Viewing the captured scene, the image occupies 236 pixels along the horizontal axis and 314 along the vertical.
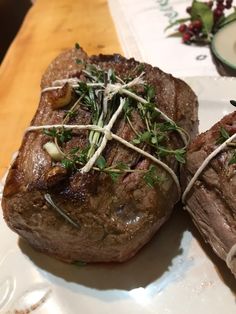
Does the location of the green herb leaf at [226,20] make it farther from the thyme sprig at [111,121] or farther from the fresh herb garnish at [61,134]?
the fresh herb garnish at [61,134]

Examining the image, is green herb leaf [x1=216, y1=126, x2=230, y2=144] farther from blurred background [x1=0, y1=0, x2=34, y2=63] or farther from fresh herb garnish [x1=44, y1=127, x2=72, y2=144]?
blurred background [x1=0, y1=0, x2=34, y2=63]

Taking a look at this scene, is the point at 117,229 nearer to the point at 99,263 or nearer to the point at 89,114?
the point at 99,263

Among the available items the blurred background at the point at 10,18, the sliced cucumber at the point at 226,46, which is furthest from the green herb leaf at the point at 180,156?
the blurred background at the point at 10,18

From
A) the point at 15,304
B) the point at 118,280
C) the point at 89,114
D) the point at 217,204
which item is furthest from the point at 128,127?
the point at 15,304

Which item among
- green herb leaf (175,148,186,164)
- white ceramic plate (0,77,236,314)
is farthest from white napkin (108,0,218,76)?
white ceramic plate (0,77,236,314)

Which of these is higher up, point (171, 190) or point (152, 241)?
point (171, 190)

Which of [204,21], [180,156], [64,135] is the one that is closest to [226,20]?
[204,21]

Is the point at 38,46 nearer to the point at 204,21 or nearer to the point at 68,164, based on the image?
the point at 204,21
